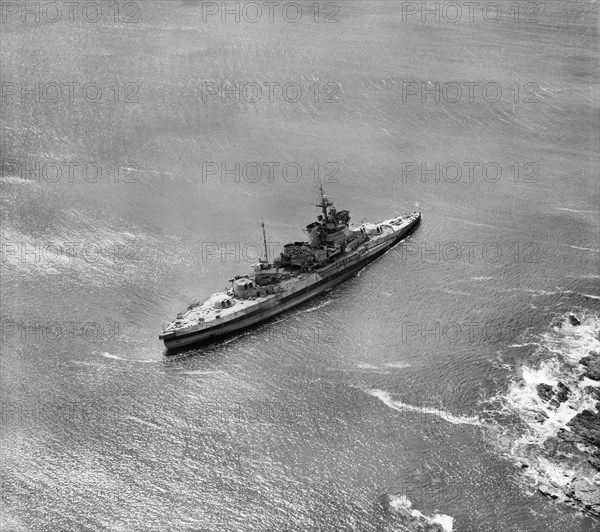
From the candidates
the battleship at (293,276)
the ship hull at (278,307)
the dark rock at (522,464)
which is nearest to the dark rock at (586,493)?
the dark rock at (522,464)

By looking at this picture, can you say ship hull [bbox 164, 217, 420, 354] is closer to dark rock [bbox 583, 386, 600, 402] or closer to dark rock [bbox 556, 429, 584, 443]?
dark rock [bbox 583, 386, 600, 402]

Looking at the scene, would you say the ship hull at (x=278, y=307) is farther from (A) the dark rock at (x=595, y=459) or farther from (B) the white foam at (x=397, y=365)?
(A) the dark rock at (x=595, y=459)

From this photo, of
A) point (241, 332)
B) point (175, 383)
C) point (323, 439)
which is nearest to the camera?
point (323, 439)

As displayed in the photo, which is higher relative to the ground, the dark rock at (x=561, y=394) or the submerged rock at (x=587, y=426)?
the dark rock at (x=561, y=394)

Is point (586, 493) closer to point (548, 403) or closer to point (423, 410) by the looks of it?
point (548, 403)

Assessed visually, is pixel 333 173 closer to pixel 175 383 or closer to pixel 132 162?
pixel 132 162

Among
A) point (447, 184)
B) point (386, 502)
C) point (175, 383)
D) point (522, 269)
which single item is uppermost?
point (447, 184)

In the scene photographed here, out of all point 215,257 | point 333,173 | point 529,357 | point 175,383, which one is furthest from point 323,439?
point 333,173
